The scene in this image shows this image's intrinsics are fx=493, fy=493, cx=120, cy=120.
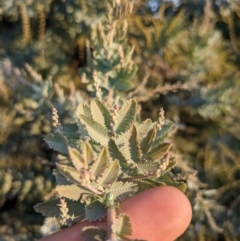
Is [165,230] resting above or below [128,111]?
below

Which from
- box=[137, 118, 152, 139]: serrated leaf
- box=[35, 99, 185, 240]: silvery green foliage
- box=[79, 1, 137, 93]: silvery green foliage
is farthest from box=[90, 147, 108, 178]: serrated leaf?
box=[79, 1, 137, 93]: silvery green foliage

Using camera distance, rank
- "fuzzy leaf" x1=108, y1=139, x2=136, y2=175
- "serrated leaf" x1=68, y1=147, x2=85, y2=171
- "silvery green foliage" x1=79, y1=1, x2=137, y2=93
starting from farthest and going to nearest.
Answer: "silvery green foliage" x1=79, y1=1, x2=137, y2=93
"fuzzy leaf" x1=108, y1=139, x2=136, y2=175
"serrated leaf" x1=68, y1=147, x2=85, y2=171

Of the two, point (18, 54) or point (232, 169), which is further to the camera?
point (18, 54)

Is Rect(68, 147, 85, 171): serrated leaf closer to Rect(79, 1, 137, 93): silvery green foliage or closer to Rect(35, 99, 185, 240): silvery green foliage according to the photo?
Rect(35, 99, 185, 240): silvery green foliage

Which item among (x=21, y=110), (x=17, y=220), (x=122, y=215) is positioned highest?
(x=122, y=215)

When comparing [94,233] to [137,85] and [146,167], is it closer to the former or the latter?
[146,167]

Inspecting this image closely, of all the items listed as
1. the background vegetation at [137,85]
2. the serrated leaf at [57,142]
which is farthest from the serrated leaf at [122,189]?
the background vegetation at [137,85]

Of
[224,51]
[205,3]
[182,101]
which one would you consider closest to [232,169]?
[182,101]

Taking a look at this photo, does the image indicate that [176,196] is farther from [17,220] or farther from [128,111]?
[17,220]

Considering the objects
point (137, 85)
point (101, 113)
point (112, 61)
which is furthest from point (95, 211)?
point (137, 85)
